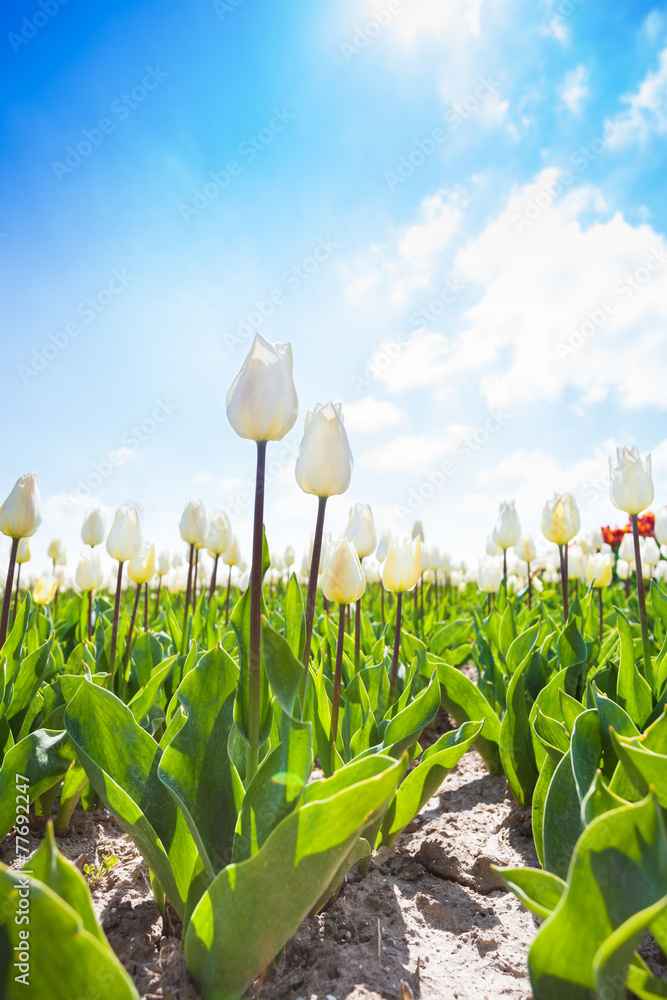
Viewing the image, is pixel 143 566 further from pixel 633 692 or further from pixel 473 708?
pixel 633 692

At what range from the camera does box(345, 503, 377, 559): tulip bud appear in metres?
2.87

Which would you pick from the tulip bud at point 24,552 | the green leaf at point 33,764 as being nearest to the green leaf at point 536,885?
the green leaf at point 33,764

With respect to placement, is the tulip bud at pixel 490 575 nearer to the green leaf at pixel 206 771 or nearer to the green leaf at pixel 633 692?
the green leaf at pixel 633 692

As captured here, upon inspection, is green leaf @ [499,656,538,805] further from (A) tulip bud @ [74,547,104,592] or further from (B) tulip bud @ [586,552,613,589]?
(A) tulip bud @ [74,547,104,592]

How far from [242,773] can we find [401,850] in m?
1.08

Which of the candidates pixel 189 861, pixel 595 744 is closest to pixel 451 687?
pixel 595 744

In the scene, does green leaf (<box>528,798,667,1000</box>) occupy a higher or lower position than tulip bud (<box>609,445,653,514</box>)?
lower

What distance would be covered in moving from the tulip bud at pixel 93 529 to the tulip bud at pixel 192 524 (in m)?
0.52

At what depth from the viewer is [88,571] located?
3633mm

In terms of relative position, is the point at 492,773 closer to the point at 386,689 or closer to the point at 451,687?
the point at 451,687

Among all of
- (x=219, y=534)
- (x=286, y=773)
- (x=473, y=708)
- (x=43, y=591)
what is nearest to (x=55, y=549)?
(x=43, y=591)

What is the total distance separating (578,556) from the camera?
17.6 ft

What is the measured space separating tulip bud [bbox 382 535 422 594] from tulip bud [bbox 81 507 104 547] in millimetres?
1975

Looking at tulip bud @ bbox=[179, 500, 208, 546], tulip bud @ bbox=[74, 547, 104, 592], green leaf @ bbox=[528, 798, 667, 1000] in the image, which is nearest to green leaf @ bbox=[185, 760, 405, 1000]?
green leaf @ bbox=[528, 798, 667, 1000]
